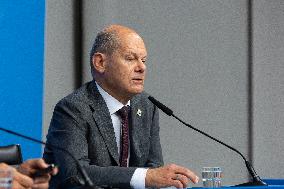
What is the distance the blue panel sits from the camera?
169 inches

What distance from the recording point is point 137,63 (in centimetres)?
335

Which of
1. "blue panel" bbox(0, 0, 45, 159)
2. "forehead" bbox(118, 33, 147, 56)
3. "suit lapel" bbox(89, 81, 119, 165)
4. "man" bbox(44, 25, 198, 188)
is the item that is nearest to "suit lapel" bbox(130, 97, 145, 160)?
"man" bbox(44, 25, 198, 188)

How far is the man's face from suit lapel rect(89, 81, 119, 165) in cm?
12

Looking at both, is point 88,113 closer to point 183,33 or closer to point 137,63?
point 137,63

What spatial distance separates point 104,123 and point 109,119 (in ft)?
0.11

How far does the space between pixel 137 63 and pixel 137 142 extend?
371 mm

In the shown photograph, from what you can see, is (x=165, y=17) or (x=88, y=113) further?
(x=165, y=17)

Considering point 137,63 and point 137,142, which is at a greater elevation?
point 137,63

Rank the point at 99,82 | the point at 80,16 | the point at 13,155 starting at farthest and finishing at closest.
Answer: the point at 80,16 < the point at 99,82 < the point at 13,155

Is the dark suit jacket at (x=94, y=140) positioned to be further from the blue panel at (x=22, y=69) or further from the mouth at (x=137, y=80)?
the blue panel at (x=22, y=69)

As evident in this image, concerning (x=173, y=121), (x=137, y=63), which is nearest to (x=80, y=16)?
(x=173, y=121)

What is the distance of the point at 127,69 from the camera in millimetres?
3344

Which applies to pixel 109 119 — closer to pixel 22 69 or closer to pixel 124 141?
pixel 124 141

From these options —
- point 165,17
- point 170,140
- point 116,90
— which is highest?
point 165,17
